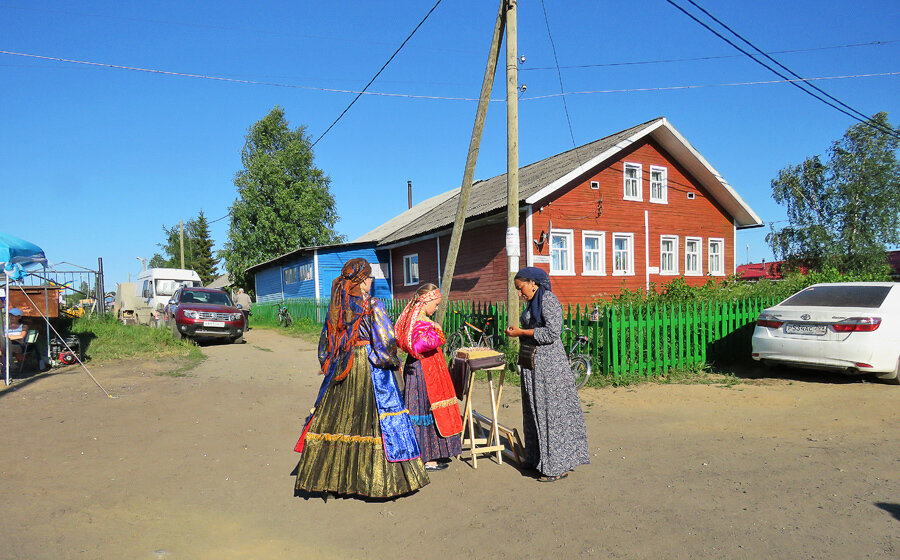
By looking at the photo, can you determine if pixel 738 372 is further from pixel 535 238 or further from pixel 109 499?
pixel 109 499

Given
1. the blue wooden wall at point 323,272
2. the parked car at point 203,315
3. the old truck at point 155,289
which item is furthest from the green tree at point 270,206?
the parked car at point 203,315

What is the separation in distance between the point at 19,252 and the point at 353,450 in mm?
9016

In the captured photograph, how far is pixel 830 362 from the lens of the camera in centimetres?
780

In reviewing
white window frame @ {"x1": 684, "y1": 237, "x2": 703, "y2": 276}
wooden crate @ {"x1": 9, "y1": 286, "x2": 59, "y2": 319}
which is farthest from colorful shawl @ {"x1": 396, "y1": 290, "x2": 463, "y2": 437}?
white window frame @ {"x1": 684, "y1": 237, "x2": 703, "y2": 276}

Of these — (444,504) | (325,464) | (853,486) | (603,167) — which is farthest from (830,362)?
(603,167)

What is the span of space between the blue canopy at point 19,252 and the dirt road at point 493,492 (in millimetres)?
3055

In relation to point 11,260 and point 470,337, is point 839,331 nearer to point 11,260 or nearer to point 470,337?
point 470,337

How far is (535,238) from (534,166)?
20.6 feet

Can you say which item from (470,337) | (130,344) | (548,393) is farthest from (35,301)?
(548,393)

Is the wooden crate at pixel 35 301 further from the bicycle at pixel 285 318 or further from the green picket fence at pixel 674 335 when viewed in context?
the bicycle at pixel 285 318

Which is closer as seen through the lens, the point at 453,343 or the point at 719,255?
the point at 453,343

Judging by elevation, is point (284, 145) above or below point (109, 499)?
above

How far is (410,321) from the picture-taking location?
15.1 ft

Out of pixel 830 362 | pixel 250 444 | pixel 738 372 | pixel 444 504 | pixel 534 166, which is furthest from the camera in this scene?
pixel 534 166
